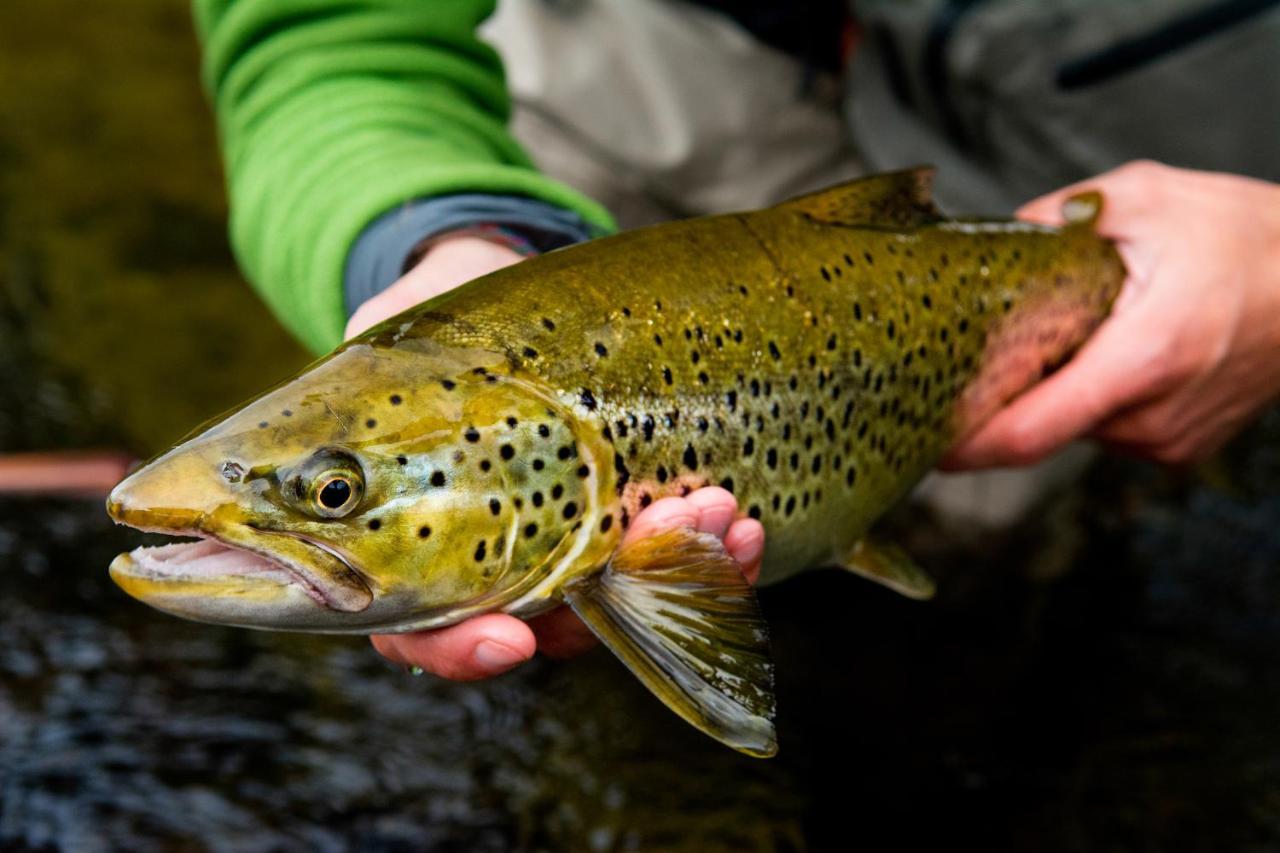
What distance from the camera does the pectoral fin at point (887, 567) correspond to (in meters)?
2.05

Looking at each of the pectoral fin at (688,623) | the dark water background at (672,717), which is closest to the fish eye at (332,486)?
the pectoral fin at (688,623)

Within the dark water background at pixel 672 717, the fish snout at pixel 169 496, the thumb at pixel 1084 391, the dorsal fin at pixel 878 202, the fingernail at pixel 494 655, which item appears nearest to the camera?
the fish snout at pixel 169 496

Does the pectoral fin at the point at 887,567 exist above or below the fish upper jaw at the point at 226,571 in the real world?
below

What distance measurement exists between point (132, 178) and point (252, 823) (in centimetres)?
360

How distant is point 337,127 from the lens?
2217mm

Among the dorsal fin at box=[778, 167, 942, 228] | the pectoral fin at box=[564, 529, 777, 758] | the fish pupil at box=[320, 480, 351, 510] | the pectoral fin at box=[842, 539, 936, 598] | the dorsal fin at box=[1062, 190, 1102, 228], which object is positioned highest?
the dorsal fin at box=[778, 167, 942, 228]

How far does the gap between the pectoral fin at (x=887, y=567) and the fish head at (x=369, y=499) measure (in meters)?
0.64

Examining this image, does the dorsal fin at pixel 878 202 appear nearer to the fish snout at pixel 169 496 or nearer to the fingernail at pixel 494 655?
the fingernail at pixel 494 655

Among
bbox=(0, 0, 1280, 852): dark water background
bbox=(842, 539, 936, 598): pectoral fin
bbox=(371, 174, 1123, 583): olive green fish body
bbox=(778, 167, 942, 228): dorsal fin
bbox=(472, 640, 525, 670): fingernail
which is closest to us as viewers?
bbox=(472, 640, 525, 670): fingernail

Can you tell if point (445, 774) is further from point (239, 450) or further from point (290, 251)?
point (239, 450)

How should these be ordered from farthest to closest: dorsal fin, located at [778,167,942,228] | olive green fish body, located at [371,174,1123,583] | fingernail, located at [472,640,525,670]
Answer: dorsal fin, located at [778,167,942,228] → olive green fish body, located at [371,174,1123,583] → fingernail, located at [472,640,525,670]

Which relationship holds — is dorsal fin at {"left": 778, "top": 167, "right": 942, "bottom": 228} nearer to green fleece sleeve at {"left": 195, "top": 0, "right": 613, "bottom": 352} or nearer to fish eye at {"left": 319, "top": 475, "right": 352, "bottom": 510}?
green fleece sleeve at {"left": 195, "top": 0, "right": 613, "bottom": 352}

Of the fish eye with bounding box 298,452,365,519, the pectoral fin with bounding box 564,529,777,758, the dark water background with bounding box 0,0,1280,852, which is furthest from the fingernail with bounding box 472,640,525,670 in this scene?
the dark water background with bounding box 0,0,1280,852

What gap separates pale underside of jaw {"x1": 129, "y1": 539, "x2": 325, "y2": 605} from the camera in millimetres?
1366
